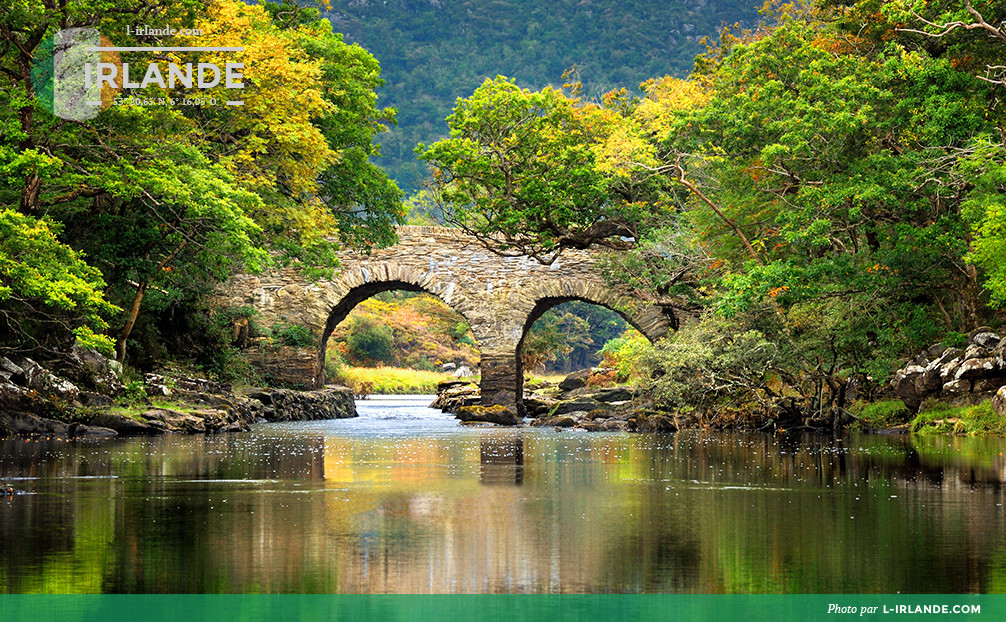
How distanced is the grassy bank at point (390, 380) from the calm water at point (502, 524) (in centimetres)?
4186

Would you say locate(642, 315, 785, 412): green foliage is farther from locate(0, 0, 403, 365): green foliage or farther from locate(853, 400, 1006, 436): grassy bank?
locate(0, 0, 403, 365): green foliage

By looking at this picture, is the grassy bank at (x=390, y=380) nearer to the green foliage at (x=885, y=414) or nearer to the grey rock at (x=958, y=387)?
the green foliage at (x=885, y=414)

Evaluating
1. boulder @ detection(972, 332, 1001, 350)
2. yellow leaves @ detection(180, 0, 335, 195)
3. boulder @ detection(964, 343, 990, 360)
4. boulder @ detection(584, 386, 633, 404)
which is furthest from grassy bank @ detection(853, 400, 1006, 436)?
yellow leaves @ detection(180, 0, 335, 195)

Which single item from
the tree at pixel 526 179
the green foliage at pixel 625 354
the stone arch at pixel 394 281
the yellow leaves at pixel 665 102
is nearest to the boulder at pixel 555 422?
the green foliage at pixel 625 354

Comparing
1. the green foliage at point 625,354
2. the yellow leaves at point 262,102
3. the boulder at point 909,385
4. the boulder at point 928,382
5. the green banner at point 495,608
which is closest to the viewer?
the green banner at point 495,608

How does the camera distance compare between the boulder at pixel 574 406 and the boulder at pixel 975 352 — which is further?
the boulder at pixel 574 406

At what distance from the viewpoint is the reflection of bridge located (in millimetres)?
31359

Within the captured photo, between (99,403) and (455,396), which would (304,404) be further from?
(455,396)

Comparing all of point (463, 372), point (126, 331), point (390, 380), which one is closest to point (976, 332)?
point (126, 331)

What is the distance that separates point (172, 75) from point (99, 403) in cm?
625

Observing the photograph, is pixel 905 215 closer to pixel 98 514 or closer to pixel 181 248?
pixel 181 248

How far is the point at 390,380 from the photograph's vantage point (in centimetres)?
5788

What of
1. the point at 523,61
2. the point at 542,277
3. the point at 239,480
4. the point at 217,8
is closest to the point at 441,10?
the point at 523,61

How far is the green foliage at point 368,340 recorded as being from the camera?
59.3m
